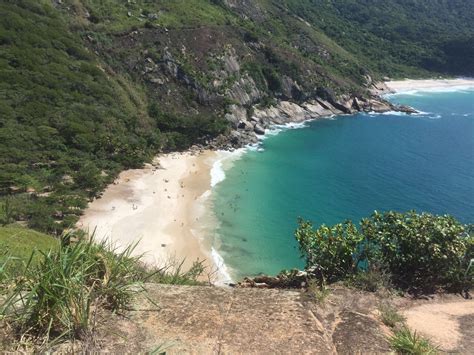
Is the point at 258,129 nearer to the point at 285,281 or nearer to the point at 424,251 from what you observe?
the point at 285,281

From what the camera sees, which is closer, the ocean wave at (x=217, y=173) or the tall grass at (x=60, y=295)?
the tall grass at (x=60, y=295)

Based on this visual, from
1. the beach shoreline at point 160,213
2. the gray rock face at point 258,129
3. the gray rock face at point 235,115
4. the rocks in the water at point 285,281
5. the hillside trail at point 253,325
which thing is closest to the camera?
the hillside trail at point 253,325

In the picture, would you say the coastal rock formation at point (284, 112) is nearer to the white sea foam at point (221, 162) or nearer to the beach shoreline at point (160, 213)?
the white sea foam at point (221, 162)

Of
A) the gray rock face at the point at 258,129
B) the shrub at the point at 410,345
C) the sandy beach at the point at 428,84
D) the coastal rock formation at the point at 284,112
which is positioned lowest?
the gray rock face at the point at 258,129

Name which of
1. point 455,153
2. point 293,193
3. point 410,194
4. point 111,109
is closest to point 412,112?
point 455,153

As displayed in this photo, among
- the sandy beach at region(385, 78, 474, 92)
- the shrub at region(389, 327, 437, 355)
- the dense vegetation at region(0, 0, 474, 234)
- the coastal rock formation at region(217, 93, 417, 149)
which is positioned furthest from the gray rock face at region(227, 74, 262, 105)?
the shrub at region(389, 327, 437, 355)

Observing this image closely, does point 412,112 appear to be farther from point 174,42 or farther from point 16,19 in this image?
point 16,19

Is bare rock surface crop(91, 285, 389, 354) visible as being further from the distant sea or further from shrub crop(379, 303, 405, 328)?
the distant sea

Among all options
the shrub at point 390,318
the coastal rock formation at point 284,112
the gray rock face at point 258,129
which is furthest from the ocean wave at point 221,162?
the shrub at point 390,318
